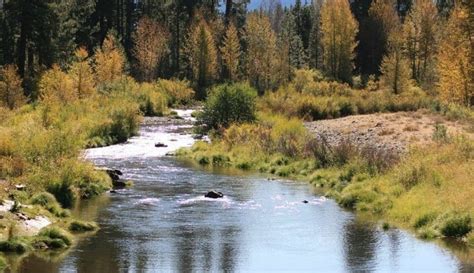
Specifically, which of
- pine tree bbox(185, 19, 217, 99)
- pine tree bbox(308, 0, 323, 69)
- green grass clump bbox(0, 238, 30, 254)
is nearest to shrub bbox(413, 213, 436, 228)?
green grass clump bbox(0, 238, 30, 254)

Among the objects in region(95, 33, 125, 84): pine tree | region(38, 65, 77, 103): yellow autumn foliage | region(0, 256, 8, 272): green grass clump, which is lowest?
region(0, 256, 8, 272): green grass clump

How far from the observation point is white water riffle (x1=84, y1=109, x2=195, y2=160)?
42844mm

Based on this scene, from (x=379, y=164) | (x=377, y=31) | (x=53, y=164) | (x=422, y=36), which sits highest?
(x=377, y=31)

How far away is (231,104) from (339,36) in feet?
142

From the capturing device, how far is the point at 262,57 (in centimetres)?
8781

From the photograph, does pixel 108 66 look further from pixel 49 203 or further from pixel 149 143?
pixel 49 203

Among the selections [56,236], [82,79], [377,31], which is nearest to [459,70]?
[82,79]

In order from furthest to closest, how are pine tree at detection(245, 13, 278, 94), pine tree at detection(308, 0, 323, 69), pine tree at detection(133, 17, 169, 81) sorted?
pine tree at detection(308, 0, 323, 69) < pine tree at detection(133, 17, 169, 81) < pine tree at detection(245, 13, 278, 94)

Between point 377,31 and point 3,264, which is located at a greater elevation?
point 377,31

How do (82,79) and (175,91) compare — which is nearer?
(82,79)

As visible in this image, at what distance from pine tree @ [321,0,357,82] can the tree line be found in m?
0.13

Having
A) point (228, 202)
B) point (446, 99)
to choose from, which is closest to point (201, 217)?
point (228, 202)

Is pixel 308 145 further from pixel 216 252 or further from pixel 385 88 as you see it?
pixel 385 88

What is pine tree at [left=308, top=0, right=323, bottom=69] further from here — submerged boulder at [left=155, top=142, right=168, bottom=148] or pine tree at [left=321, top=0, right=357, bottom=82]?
submerged boulder at [left=155, top=142, right=168, bottom=148]
